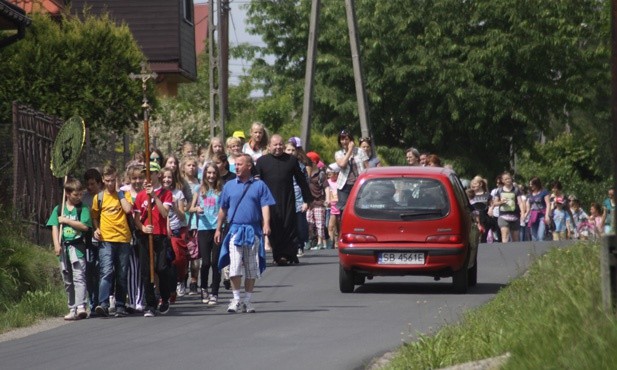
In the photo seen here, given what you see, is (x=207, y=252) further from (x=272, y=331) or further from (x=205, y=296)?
(x=272, y=331)

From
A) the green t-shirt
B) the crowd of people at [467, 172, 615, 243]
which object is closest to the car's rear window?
the green t-shirt

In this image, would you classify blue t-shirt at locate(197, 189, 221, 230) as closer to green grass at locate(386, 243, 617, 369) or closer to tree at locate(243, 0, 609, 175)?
green grass at locate(386, 243, 617, 369)

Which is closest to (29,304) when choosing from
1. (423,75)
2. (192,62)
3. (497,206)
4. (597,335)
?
(597,335)

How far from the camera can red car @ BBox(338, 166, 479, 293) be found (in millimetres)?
18844

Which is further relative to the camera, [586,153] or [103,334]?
[586,153]

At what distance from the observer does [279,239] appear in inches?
915

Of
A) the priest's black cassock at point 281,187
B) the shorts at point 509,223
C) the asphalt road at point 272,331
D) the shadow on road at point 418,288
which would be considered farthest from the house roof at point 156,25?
the shadow on road at point 418,288

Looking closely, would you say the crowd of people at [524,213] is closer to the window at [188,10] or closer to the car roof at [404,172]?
the car roof at [404,172]

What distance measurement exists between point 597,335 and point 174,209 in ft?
31.9

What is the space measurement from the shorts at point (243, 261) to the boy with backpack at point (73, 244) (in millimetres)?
1510

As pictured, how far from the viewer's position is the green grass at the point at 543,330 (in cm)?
890

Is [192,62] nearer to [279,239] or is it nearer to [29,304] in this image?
[279,239]

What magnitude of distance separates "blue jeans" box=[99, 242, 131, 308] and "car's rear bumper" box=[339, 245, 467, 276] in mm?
2987

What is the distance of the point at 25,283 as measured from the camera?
18.1 metres
